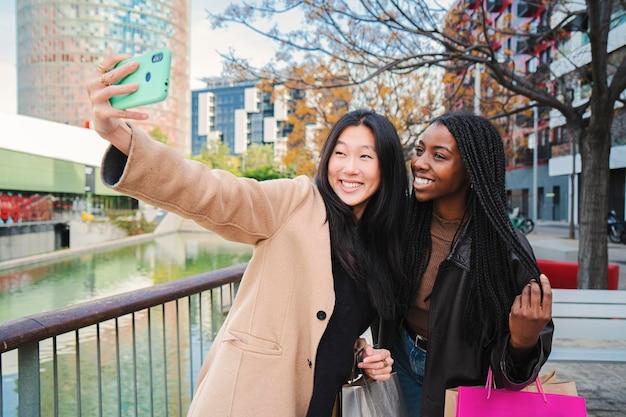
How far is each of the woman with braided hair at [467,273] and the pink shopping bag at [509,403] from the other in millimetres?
47

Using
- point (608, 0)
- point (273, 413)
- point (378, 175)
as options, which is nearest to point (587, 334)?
point (378, 175)

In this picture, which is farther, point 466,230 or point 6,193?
point 6,193

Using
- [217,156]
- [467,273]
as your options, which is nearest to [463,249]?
[467,273]

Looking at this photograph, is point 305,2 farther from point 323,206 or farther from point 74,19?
point 74,19

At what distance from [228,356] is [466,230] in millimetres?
901

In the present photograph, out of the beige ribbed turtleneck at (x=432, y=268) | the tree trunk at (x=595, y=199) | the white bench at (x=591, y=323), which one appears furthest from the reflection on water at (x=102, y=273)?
the beige ribbed turtleneck at (x=432, y=268)

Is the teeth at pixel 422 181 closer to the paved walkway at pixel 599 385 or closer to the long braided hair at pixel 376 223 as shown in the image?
the long braided hair at pixel 376 223

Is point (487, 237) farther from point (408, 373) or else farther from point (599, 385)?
point (599, 385)

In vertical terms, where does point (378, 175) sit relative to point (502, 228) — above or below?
above

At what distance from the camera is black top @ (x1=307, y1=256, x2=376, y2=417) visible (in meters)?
1.61

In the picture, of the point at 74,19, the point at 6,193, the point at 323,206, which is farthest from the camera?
the point at 74,19

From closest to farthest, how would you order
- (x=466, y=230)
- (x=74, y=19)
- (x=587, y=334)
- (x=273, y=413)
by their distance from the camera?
1. (x=273, y=413)
2. (x=466, y=230)
3. (x=587, y=334)
4. (x=74, y=19)

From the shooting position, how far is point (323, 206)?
170 centimetres

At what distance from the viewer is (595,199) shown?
5.98m
